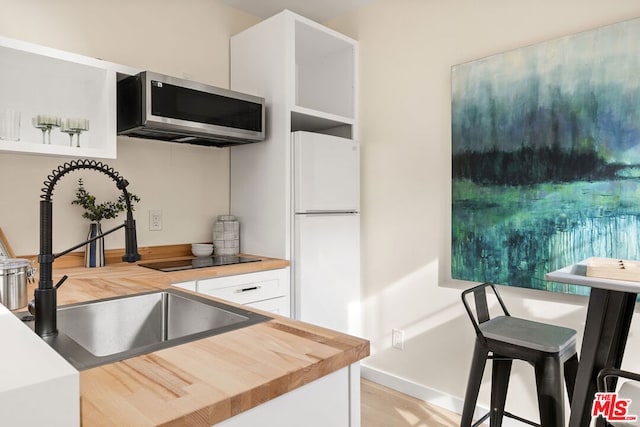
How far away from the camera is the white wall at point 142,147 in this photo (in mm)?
2059

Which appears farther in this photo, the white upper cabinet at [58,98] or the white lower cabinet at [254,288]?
the white lower cabinet at [254,288]

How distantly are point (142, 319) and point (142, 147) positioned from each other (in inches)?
52.8

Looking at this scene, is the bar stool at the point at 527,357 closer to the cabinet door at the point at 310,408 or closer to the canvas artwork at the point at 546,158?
the canvas artwork at the point at 546,158

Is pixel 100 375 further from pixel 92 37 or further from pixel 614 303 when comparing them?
pixel 92 37

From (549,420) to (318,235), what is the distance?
1504 millimetres

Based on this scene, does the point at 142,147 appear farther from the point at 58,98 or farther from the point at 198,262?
the point at 198,262

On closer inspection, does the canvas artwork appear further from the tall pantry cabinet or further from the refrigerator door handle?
the tall pantry cabinet

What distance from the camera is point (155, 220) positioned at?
253cm

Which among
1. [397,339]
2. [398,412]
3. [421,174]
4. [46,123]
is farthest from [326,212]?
[46,123]

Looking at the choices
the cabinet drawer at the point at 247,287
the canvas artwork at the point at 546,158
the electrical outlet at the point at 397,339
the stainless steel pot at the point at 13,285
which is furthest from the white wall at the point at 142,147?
the canvas artwork at the point at 546,158

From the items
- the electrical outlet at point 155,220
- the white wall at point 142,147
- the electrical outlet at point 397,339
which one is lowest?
the electrical outlet at point 397,339

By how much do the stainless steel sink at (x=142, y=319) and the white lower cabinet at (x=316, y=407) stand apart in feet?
0.97

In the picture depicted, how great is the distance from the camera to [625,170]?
6.04ft

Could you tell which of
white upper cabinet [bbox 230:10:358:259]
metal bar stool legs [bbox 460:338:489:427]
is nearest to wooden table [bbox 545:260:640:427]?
metal bar stool legs [bbox 460:338:489:427]
